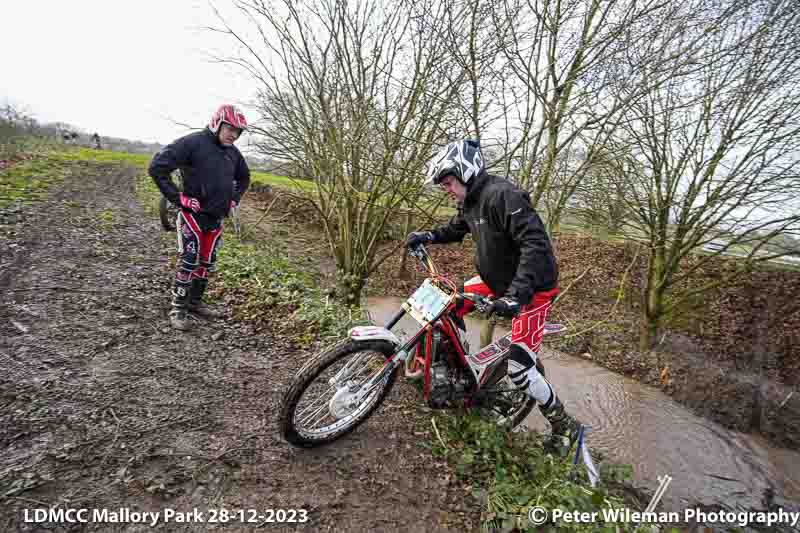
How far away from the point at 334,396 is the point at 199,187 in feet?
8.69

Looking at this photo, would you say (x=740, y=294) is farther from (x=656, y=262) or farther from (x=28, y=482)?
(x=28, y=482)

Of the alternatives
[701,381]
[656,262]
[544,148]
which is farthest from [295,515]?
[656,262]

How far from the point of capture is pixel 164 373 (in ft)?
10.4

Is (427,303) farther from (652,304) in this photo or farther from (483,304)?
(652,304)

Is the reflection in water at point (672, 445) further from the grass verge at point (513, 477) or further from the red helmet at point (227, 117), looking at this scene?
the red helmet at point (227, 117)

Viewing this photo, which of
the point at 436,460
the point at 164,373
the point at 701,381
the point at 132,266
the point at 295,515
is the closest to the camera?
the point at 295,515

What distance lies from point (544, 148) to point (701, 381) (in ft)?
19.6

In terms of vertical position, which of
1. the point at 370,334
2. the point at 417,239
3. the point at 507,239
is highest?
the point at 507,239

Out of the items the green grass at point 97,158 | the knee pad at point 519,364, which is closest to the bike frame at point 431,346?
the knee pad at point 519,364

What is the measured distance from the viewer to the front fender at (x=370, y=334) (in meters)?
2.48

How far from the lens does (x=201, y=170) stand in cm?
373

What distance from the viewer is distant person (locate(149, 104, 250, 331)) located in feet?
12.0

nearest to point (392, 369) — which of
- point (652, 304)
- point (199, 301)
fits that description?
point (199, 301)

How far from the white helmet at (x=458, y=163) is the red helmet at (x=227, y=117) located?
225 centimetres
